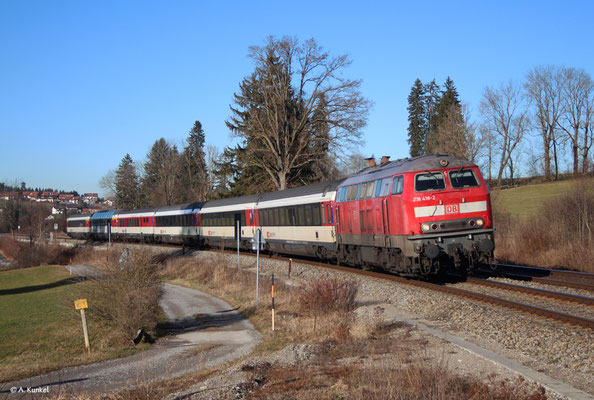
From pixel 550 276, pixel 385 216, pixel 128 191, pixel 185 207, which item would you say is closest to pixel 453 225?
pixel 385 216

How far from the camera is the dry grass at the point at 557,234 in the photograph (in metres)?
20.3

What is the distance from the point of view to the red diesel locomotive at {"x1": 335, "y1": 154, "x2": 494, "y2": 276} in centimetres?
1405

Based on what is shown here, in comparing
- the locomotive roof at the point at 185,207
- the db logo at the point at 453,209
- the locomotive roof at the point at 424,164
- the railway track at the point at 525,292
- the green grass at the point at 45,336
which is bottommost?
the green grass at the point at 45,336

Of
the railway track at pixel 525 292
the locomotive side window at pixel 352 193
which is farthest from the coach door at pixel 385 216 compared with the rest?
the locomotive side window at pixel 352 193

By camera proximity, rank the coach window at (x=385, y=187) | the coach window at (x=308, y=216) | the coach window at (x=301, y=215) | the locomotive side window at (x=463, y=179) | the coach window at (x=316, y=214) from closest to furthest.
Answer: the locomotive side window at (x=463, y=179) < the coach window at (x=385, y=187) < the coach window at (x=316, y=214) < the coach window at (x=308, y=216) < the coach window at (x=301, y=215)

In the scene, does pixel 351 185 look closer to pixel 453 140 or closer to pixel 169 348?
pixel 169 348

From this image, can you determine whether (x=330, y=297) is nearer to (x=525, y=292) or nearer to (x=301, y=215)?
(x=525, y=292)

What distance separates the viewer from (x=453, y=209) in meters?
14.2

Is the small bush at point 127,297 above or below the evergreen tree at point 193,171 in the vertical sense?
below

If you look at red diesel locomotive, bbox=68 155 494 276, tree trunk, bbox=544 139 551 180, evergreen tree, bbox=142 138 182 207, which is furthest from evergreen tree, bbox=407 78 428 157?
red diesel locomotive, bbox=68 155 494 276

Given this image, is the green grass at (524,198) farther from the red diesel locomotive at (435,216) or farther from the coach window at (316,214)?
the red diesel locomotive at (435,216)

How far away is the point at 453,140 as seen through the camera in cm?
4359

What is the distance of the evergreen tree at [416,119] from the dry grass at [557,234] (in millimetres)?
49029

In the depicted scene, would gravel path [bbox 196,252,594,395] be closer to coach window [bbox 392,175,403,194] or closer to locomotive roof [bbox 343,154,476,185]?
coach window [bbox 392,175,403,194]
